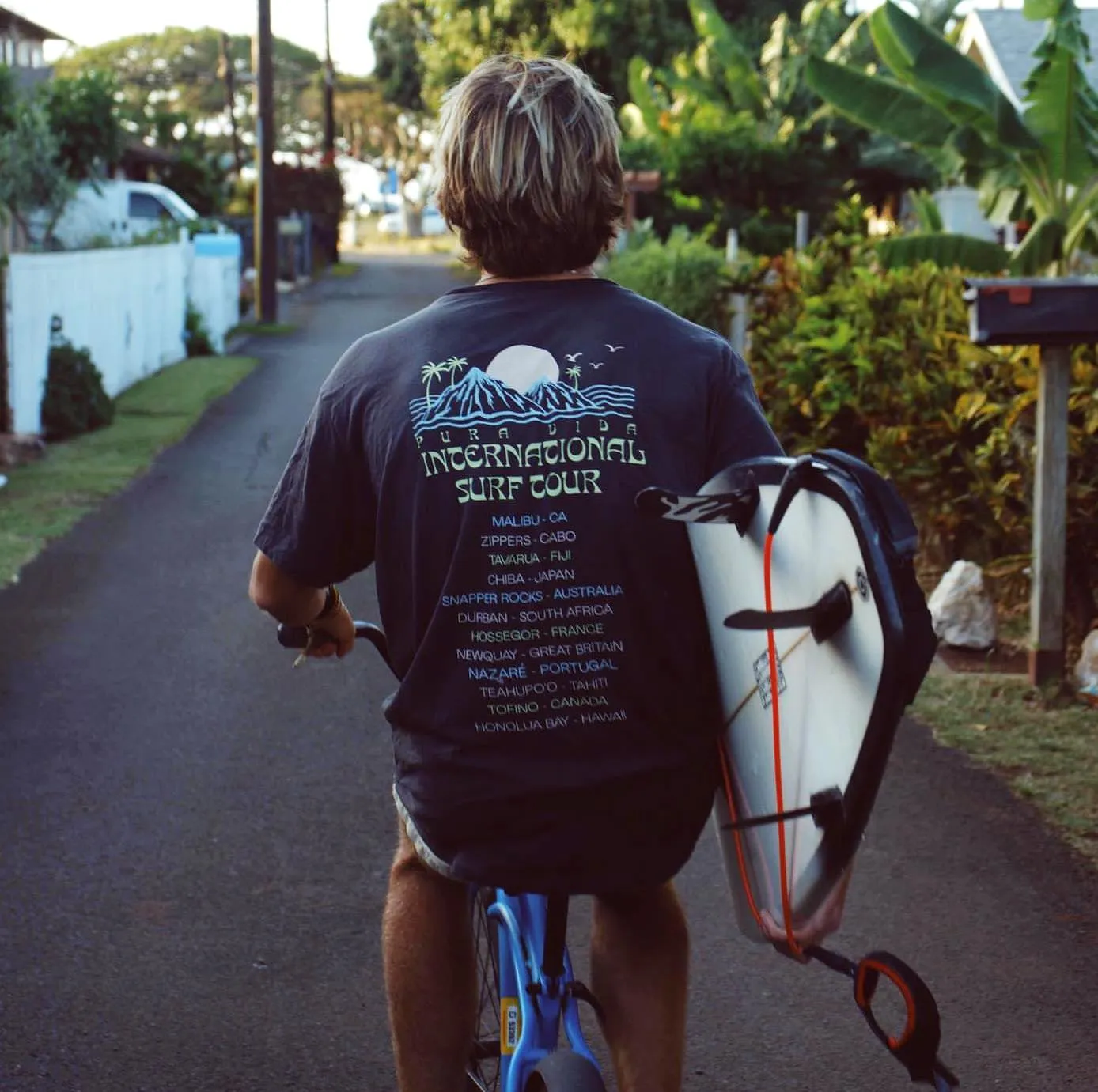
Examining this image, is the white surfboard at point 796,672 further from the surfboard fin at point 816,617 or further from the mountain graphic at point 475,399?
the mountain graphic at point 475,399

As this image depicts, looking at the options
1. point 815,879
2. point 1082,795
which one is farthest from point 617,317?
point 1082,795

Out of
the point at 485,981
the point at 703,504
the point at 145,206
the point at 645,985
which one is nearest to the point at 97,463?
the point at 485,981

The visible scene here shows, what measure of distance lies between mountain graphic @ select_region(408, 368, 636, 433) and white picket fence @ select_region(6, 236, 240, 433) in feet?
40.2

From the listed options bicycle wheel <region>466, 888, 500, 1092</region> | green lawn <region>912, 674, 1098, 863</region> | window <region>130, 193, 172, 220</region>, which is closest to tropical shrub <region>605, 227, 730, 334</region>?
green lawn <region>912, 674, 1098, 863</region>

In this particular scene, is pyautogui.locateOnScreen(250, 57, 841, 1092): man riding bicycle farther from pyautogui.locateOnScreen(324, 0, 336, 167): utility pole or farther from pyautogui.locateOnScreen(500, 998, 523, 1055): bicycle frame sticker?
pyautogui.locateOnScreen(324, 0, 336, 167): utility pole

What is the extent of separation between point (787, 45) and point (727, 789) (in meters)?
29.5

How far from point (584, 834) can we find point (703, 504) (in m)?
0.48

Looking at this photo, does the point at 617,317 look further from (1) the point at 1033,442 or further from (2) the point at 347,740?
(1) the point at 1033,442

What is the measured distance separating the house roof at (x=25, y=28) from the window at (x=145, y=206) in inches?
649

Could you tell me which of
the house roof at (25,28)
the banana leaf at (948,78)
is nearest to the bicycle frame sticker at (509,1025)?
the banana leaf at (948,78)

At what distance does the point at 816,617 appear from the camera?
2.01 m

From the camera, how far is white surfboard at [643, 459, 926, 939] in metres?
1.91

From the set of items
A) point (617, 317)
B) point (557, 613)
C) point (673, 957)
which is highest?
point (617, 317)

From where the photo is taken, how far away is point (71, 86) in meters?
31.2
